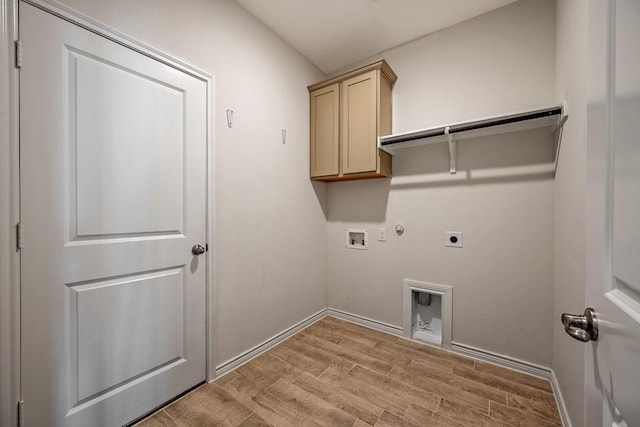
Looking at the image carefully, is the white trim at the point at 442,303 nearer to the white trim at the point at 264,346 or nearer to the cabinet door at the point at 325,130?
the white trim at the point at 264,346

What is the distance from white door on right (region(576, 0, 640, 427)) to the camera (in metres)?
0.39

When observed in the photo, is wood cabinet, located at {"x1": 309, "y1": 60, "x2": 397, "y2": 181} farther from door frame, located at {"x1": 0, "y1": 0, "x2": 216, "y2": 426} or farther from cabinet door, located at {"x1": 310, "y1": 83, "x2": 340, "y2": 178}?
door frame, located at {"x1": 0, "y1": 0, "x2": 216, "y2": 426}

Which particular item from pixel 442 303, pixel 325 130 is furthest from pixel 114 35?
pixel 442 303

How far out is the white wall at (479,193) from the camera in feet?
5.76

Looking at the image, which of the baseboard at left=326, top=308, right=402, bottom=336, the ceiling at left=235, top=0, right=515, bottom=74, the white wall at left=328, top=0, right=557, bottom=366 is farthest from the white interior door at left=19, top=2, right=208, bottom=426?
the white wall at left=328, top=0, right=557, bottom=366

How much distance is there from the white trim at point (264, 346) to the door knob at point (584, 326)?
1956mm

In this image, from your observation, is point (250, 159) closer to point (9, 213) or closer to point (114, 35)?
point (114, 35)

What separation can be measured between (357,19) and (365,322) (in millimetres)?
2782

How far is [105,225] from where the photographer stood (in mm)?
1273

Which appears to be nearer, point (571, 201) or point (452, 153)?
point (571, 201)

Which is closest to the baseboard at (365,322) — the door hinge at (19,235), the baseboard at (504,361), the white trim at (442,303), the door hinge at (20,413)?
the white trim at (442,303)

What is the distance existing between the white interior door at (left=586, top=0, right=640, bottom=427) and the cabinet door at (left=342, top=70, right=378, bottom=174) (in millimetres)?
1657

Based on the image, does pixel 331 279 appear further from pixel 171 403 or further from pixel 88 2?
pixel 88 2

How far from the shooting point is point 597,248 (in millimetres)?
539
